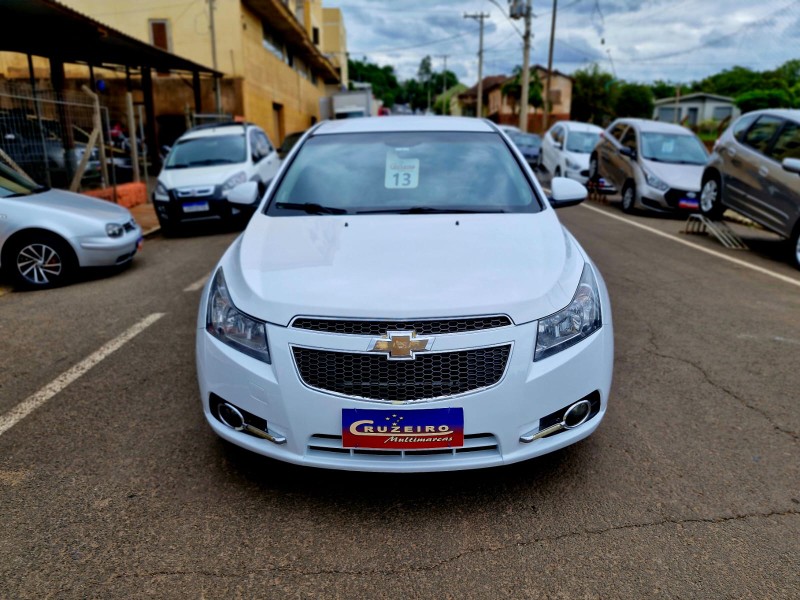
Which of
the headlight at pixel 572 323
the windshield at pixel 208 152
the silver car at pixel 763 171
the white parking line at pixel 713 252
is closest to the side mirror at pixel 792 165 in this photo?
the silver car at pixel 763 171

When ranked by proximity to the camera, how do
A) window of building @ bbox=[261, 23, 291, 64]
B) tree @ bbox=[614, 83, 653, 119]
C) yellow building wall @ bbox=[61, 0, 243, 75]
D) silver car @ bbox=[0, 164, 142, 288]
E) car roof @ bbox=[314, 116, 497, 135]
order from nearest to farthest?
car roof @ bbox=[314, 116, 497, 135] < silver car @ bbox=[0, 164, 142, 288] < yellow building wall @ bbox=[61, 0, 243, 75] < window of building @ bbox=[261, 23, 291, 64] < tree @ bbox=[614, 83, 653, 119]

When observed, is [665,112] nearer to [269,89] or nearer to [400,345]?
[269,89]

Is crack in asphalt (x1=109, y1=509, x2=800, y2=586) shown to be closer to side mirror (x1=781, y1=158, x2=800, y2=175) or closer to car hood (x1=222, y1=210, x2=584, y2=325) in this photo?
car hood (x1=222, y1=210, x2=584, y2=325)

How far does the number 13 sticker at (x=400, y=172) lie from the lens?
3936mm

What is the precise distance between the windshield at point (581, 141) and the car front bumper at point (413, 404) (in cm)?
1487

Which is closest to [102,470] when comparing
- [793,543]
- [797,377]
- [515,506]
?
[515,506]

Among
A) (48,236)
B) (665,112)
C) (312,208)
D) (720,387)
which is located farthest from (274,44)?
(665,112)

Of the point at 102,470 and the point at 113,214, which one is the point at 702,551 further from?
the point at 113,214

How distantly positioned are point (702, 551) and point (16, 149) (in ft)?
34.1

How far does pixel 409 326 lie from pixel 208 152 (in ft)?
32.0

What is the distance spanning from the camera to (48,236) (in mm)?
6816

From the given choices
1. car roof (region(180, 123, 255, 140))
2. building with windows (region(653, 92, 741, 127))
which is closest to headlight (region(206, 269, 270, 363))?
car roof (region(180, 123, 255, 140))

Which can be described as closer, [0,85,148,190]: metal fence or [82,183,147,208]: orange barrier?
[0,85,148,190]: metal fence

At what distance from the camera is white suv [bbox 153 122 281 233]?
10133 millimetres
